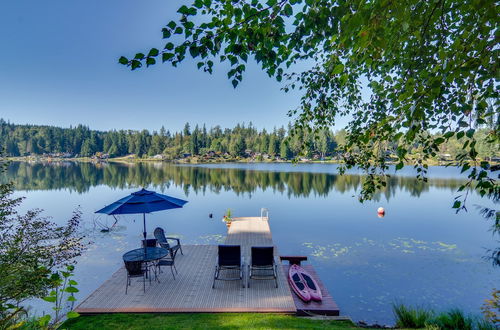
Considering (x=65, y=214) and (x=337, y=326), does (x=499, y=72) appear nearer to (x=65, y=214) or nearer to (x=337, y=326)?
(x=337, y=326)

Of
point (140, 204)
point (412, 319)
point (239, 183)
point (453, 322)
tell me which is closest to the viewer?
point (453, 322)

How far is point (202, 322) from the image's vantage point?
4812mm

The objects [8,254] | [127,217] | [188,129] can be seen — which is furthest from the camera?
[188,129]

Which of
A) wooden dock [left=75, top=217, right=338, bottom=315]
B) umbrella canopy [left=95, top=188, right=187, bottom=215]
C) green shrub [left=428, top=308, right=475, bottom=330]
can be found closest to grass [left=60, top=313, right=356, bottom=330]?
wooden dock [left=75, top=217, right=338, bottom=315]

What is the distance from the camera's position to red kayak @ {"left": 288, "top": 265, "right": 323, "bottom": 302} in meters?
6.05

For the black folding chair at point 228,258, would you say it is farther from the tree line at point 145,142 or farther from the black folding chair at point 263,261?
the tree line at point 145,142

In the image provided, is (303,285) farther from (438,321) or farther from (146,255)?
(146,255)

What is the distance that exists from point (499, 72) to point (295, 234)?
13.0m

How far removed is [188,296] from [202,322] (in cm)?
120

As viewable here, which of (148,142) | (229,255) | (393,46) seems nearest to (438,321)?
(229,255)

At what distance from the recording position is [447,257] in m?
10.8

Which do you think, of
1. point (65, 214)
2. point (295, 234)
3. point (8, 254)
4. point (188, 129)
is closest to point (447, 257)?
point (295, 234)

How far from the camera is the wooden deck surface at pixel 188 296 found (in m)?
5.37

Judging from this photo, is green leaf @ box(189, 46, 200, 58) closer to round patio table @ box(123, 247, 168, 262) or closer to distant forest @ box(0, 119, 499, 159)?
round patio table @ box(123, 247, 168, 262)
